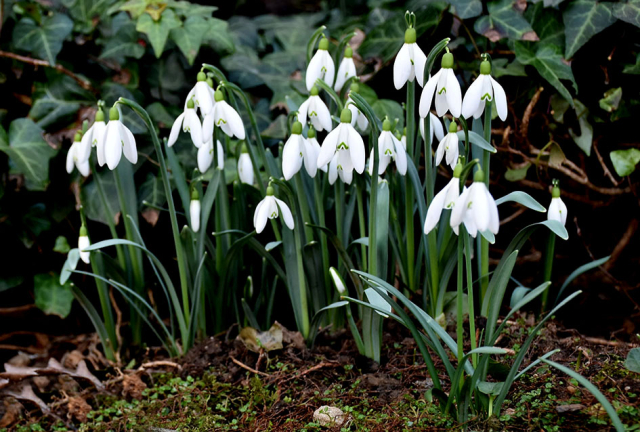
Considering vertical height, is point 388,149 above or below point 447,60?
below

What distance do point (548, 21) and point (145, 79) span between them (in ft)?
5.76

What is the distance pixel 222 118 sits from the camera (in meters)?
1.76

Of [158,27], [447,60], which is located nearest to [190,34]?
[158,27]

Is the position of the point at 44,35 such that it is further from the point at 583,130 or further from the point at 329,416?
the point at 583,130

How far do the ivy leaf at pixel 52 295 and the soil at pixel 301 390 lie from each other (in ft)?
1.06

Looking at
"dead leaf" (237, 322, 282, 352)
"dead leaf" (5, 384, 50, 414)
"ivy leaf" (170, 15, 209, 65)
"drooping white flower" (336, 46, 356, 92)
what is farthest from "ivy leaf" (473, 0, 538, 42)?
"dead leaf" (5, 384, 50, 414)

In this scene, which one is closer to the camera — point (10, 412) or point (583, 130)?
point (10, 412)

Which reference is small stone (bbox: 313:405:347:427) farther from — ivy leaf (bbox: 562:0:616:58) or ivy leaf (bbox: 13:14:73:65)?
ivy leaf (bbox: 13:14:73:65)

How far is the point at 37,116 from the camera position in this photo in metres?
2.46

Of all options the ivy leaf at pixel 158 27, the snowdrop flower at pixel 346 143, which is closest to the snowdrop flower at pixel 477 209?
the snowdrop flower at pixel 346 143

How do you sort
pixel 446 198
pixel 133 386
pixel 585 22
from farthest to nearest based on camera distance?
1. pixel 585 22
2. pixel 133 386
3. pixel 446 198

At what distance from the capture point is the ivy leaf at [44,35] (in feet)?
8.47

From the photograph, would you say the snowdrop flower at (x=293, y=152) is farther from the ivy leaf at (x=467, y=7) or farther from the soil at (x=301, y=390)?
the ivy leaf at (x=467, y=7)

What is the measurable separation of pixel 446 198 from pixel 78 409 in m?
1.42
